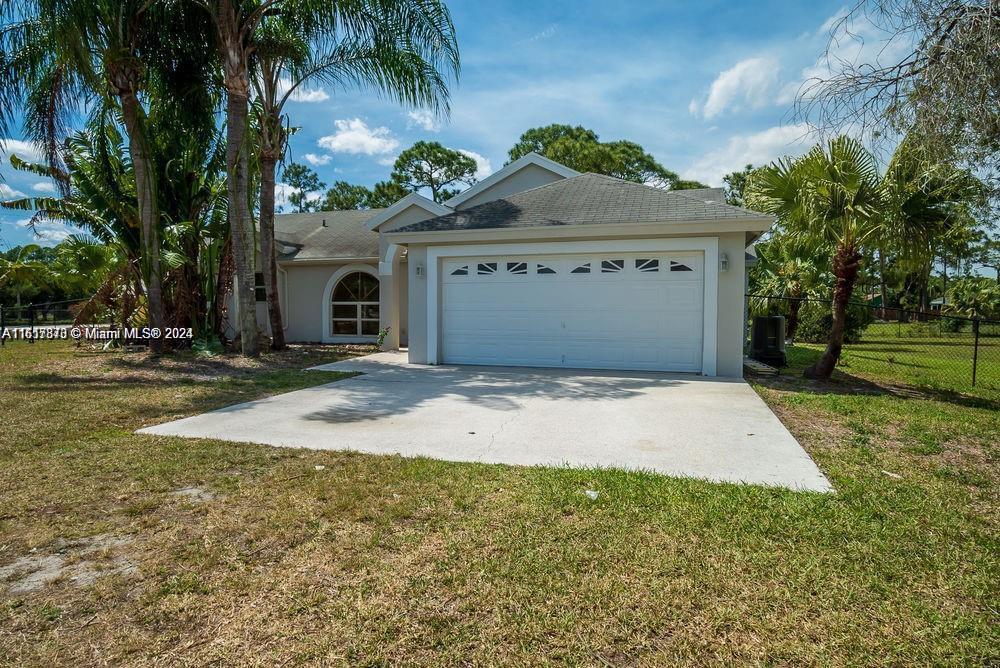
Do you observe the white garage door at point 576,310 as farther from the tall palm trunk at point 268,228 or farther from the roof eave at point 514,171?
the roof eave at point 514,171

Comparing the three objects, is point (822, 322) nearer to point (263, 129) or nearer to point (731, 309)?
point (731, 309)

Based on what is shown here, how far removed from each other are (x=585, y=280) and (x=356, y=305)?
9376 millimetres

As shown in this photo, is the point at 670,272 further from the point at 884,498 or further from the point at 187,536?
the point at 187,536

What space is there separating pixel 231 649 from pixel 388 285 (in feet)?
46.3

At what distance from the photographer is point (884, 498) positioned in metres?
4.03

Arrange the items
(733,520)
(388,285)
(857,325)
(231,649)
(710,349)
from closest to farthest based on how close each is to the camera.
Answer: (231,649) → (733,520) → (710,349) → (388,285) → (857,325)

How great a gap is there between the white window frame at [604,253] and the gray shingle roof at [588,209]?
17.9 inches

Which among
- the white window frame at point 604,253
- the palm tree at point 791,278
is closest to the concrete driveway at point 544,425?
the white window frame at point 604,253

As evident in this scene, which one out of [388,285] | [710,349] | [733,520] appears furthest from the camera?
[388,285]

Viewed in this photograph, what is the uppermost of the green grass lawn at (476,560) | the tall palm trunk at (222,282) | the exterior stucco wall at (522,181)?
the exterior stucco wall at (522,181)

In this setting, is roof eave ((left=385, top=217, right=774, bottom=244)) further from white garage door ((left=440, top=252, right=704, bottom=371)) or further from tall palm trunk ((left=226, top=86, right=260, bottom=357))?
tall palm trunk ((left=226, top=86, right=260, bottom=357))

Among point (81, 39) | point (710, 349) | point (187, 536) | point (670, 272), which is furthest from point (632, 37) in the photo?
point (187, 536)

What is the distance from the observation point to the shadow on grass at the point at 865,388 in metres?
8.58

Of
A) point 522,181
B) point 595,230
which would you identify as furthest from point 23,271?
point 595,230
